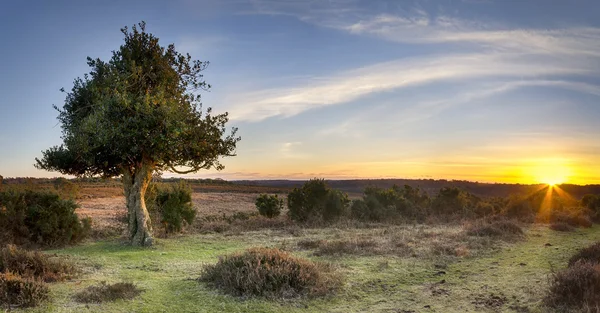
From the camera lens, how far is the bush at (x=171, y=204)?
77.3 feet

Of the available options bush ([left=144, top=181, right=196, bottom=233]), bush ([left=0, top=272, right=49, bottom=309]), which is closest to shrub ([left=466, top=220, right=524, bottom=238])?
bush ([left=144, top=181, right=196, bottom=233])

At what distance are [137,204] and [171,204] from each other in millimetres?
3774

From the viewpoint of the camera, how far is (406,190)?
3819 centimetres

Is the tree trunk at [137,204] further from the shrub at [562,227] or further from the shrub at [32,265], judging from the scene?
→ the shrub at [562,227]

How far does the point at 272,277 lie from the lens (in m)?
10.4

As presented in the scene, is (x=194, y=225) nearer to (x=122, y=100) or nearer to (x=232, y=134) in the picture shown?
(x=232, y=134)

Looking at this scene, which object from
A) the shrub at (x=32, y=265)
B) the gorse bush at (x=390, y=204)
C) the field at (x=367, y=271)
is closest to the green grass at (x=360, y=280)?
the field at (x=367, y=271)

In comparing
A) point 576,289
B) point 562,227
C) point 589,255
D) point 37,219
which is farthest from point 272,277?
point 562,227

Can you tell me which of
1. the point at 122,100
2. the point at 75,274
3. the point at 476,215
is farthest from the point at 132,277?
the point at 476,215

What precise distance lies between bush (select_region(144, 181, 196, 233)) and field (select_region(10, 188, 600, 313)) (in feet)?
3.67

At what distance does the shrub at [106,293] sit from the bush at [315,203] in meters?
19.2

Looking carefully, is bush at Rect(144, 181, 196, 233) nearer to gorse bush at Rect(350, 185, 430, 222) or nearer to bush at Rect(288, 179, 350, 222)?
bush at Rect(288, 179, 350, 222)

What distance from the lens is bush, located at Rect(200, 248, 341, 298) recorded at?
33.7ft

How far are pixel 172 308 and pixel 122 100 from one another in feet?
33.6
